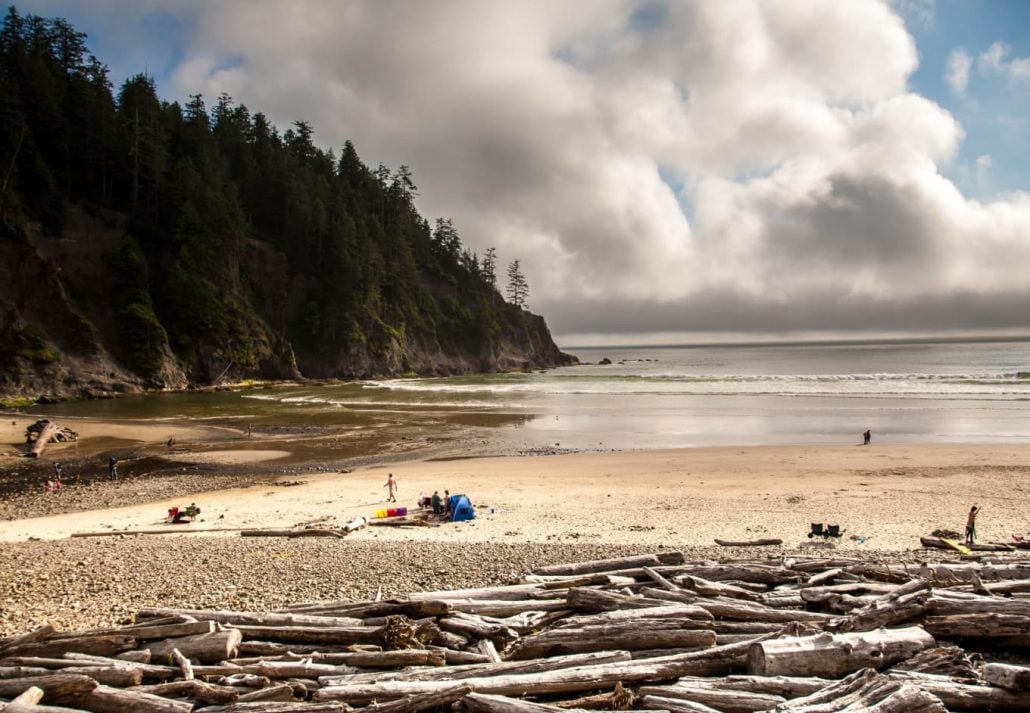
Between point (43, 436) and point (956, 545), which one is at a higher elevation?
point (956, 545)

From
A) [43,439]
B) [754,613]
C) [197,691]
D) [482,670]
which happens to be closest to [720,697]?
[754,613]

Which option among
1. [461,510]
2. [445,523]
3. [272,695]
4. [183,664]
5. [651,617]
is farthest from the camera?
[461,510]

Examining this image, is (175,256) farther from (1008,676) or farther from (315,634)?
(1008,676)

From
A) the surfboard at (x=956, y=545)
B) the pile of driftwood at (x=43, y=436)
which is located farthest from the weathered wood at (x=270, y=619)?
the pile of driftwood at (x=43, y=436)

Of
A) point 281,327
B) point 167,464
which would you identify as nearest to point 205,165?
point 281,327

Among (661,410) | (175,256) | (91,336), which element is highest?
(175,256)

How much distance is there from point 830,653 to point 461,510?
10942 mm

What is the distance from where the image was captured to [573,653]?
6.59m

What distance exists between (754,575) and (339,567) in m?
7.38

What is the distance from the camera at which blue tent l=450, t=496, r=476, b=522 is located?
15695 mm

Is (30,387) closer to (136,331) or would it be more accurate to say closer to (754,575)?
(136,331)

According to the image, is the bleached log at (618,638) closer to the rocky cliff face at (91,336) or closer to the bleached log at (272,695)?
the bleached log at (272,695)

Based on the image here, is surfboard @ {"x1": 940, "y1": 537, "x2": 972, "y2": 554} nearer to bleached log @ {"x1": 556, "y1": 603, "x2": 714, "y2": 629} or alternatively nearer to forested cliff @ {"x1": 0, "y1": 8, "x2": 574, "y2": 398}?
bleached log @ {"x1": 556, "y1": 603, "x2": 714, "y2": 629}

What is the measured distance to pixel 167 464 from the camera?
2534 cm
